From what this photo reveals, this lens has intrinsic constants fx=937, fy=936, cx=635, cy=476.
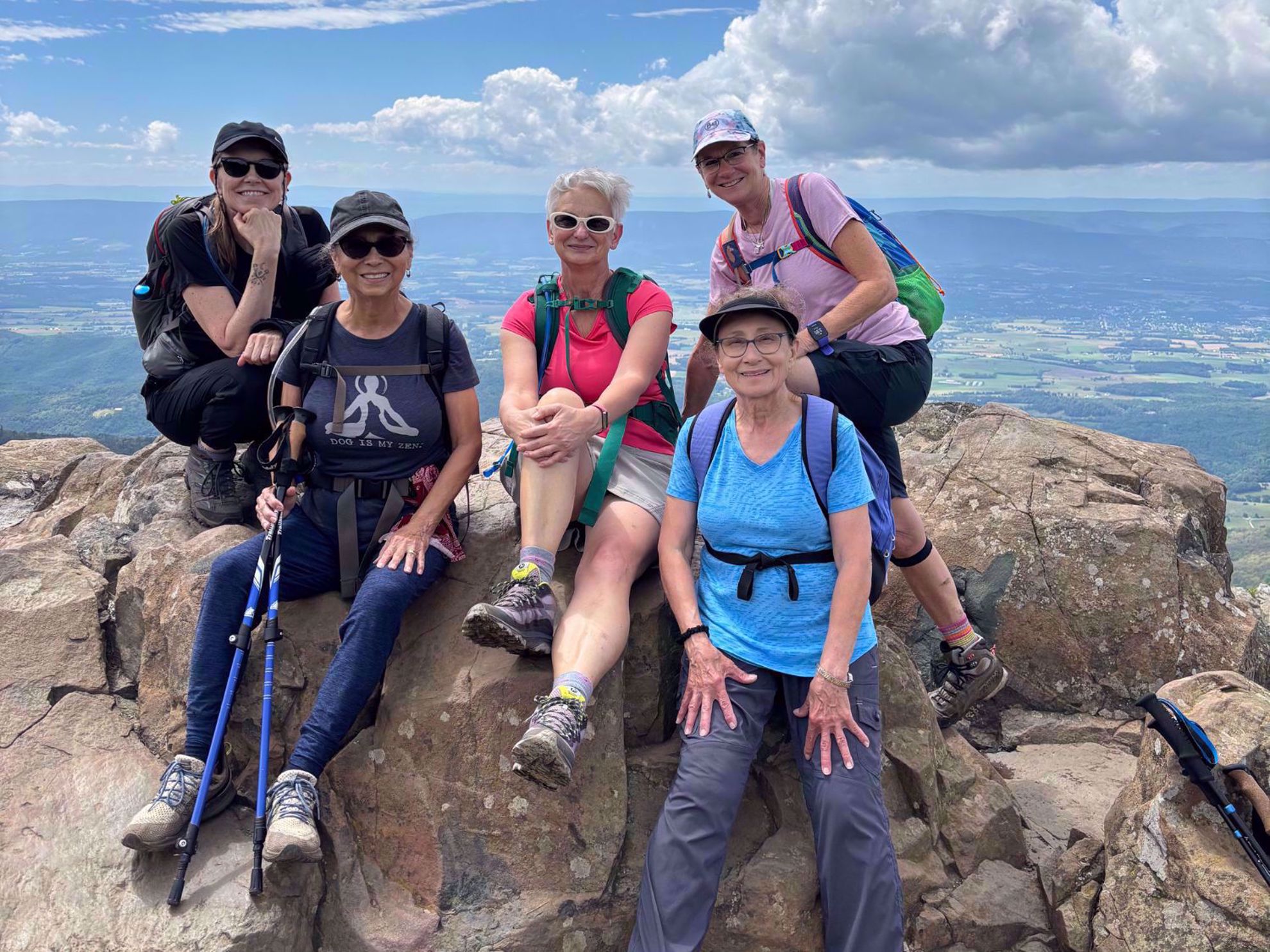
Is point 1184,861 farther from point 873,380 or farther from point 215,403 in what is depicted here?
point 215,403

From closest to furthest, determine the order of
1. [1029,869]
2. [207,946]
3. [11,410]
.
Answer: [207,946]
[1029,869]
[11,410]

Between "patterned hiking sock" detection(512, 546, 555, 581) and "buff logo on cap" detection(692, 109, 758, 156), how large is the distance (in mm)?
2925

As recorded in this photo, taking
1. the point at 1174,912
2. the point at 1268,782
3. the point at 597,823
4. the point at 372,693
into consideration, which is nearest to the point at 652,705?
the point at 597,823

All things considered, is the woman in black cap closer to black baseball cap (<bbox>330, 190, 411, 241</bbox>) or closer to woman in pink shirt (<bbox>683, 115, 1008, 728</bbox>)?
black baseball cap (<bbox>330, 190, 411, 241</bbox>)

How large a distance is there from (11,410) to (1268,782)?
180575 mm

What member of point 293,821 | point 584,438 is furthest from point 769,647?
point 293,821

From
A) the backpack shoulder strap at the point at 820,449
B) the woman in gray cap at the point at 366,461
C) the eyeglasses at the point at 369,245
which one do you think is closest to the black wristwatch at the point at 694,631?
the backpack shoulder strap at the point at 820,449

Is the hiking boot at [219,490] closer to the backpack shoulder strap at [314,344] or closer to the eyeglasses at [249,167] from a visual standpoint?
the backpack shoulder strap at [314,344]

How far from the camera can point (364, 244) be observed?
594 cm

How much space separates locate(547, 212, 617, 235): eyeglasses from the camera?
6.16m

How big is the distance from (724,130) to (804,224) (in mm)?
833

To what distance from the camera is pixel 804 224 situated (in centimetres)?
644

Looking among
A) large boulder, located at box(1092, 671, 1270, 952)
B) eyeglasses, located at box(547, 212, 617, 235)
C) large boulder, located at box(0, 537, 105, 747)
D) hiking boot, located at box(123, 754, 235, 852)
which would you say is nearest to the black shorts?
eyeglasses, located at box(547, 212, 617, 235)

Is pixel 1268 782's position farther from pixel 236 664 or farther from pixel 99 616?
pixel 99 616
